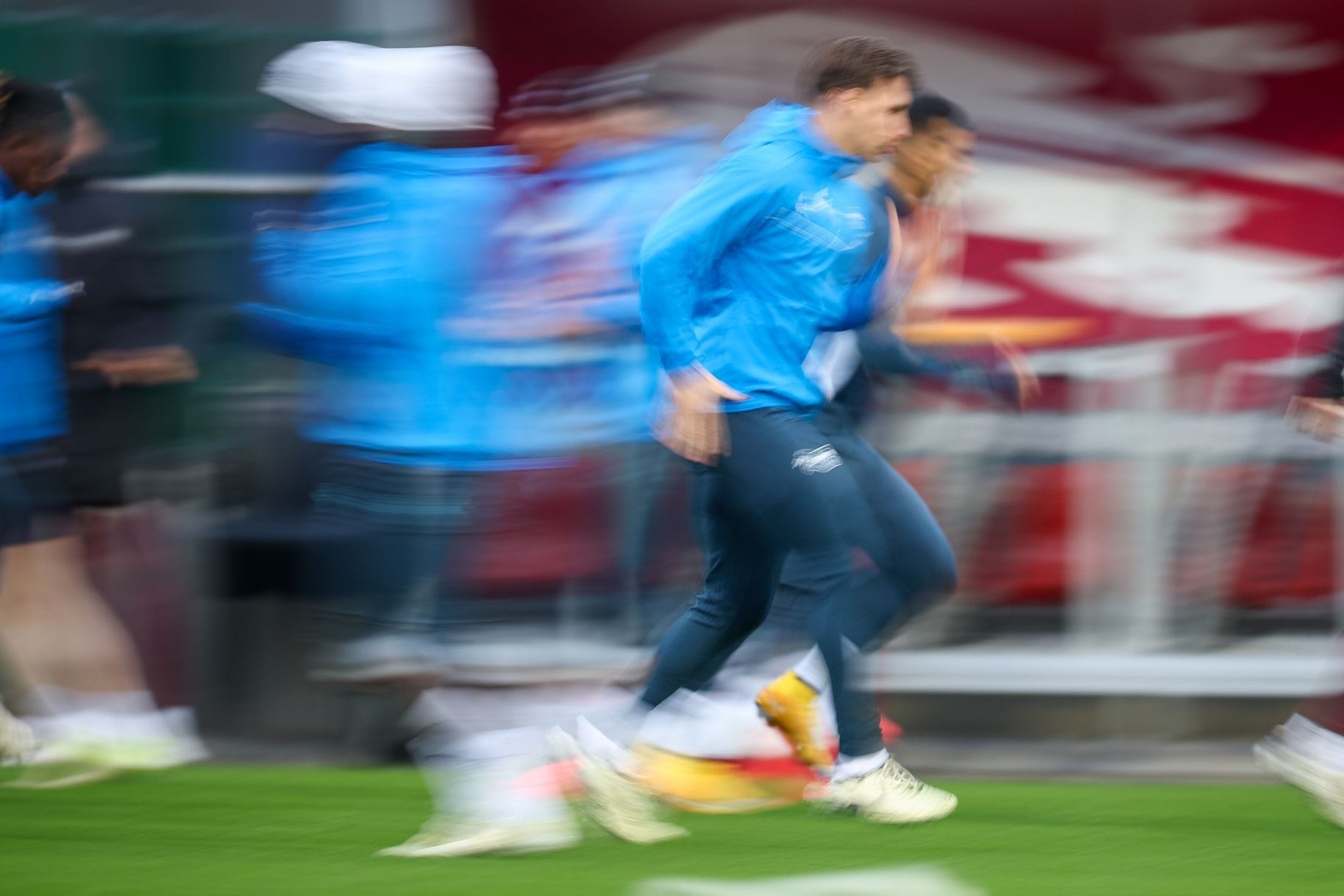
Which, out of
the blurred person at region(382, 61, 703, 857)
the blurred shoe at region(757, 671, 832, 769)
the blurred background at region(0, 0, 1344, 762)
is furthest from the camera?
the blurred background at region(0, 0, 1344, 762)

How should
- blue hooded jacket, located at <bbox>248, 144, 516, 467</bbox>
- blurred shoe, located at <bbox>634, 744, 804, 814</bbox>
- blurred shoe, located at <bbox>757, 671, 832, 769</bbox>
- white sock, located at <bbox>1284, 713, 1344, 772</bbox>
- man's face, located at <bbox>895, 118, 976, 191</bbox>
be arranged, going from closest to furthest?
blue hooded jacket, located at <bbox>248, 144, 516, 467</bbox>
white sock, located at <bbox>1284, 713, 1344, 772</bbox>
blurred shoe, located at <bbox>634, 744, 804, 814</bbox>
blurred shoe, located at <bbox>757, 671, 832, 769</bbox>
man's face, located at <bbox>895, 118, 976, 191</bbox>

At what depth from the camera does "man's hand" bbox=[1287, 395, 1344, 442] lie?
15.8ft

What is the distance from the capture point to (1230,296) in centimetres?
714

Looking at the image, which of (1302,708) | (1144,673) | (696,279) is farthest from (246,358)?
(1302,708)

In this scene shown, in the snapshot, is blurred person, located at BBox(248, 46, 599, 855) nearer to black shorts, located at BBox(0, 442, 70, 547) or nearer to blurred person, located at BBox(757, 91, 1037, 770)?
blurred person, located at BBox(757, 91, 1037, 770)

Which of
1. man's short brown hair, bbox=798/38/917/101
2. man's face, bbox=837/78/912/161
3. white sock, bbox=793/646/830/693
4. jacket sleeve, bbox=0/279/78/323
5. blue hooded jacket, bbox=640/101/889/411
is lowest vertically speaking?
white sock, bbox=793/646/830/693

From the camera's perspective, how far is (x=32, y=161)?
555cm

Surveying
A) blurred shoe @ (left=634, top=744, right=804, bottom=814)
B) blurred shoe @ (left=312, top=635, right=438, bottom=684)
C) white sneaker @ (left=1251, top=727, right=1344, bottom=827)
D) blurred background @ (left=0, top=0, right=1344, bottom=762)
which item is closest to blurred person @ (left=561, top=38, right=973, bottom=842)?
blurred shoe @ (left=634, top=744, right=804, bottom=814)

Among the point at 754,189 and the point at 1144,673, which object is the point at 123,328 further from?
the point at 1144,673

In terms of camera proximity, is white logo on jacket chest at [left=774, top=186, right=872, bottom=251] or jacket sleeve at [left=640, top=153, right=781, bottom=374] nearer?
jacket sleeve at [left=640, top=153, right=781, bottom=374]

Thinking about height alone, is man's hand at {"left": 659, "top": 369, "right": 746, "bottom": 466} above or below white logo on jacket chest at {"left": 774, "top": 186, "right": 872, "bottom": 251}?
below

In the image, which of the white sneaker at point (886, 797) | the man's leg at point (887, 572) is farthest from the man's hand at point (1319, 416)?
the white sneaker at point (886, 797)

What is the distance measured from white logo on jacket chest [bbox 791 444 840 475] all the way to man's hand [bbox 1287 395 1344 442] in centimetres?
107

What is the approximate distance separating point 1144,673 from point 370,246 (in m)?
3.24
